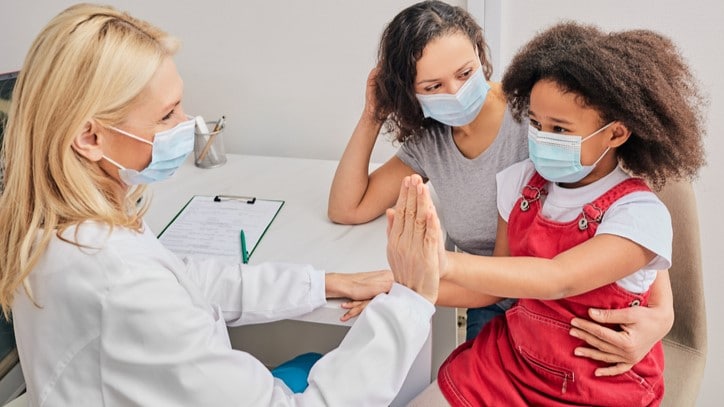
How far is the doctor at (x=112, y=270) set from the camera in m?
0.86

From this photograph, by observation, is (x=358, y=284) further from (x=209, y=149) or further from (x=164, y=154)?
(x=209, y=149)

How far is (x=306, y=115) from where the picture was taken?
191 centimetres

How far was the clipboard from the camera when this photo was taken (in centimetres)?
144

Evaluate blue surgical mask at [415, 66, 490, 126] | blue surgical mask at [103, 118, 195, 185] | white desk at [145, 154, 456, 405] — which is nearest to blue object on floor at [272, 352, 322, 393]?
white desk at [145, 154, 456, 405]

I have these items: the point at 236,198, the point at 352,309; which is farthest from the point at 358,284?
the point at 236,198

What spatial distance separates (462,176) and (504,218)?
16cm

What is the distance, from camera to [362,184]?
59.5 inches

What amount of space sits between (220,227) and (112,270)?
0.67m

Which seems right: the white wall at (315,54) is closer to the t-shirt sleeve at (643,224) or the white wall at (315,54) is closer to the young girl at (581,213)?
the young girl at (581,213)

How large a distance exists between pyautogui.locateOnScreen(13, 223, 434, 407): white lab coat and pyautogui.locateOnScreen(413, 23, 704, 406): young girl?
202 mm

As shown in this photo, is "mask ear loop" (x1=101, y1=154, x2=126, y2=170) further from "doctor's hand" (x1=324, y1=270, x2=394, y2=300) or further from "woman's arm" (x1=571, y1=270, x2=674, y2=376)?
"woman's arm" (x1=571, y1=270, x2=674, y2=376)

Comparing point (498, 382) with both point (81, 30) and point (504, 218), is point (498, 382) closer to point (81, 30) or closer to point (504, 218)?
point (504, 218)

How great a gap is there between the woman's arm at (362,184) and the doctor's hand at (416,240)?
0.45 m

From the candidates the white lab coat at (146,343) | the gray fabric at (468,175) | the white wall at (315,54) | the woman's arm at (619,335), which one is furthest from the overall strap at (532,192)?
the white wall at (315,54)
